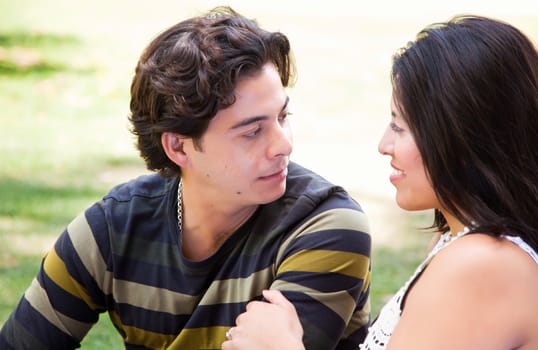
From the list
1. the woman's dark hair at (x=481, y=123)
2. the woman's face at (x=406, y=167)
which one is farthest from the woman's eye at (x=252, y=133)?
the woman's dark hair at (x=481, y=123)

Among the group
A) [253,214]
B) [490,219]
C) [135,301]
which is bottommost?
[135,301]

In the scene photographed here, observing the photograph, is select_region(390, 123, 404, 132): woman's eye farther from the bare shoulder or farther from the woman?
the bare shoulder

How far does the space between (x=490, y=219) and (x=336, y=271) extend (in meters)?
0.71

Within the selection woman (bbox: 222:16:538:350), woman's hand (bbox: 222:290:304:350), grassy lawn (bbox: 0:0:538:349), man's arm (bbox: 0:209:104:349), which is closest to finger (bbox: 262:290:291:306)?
woman's hand (bbox: 222:290:304:350)

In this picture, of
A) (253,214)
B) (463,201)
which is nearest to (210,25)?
(253,214)

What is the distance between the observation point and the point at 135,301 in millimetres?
3006

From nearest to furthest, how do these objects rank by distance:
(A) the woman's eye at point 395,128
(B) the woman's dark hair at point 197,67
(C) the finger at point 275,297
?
1. (A) the woman's eye at point 395,128
2. (C) the finger at point 275,297
3. (B) the woman's dark hair at point 197,67

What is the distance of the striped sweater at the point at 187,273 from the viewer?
2766mm

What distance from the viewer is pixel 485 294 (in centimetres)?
204

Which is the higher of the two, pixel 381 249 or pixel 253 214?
pixel 253 214

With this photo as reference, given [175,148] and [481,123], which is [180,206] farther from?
[481,123]

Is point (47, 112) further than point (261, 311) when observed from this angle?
Yes

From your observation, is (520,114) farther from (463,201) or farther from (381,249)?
(381,249)

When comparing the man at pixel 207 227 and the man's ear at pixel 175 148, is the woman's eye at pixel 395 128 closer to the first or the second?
the man at pixel 207 227
